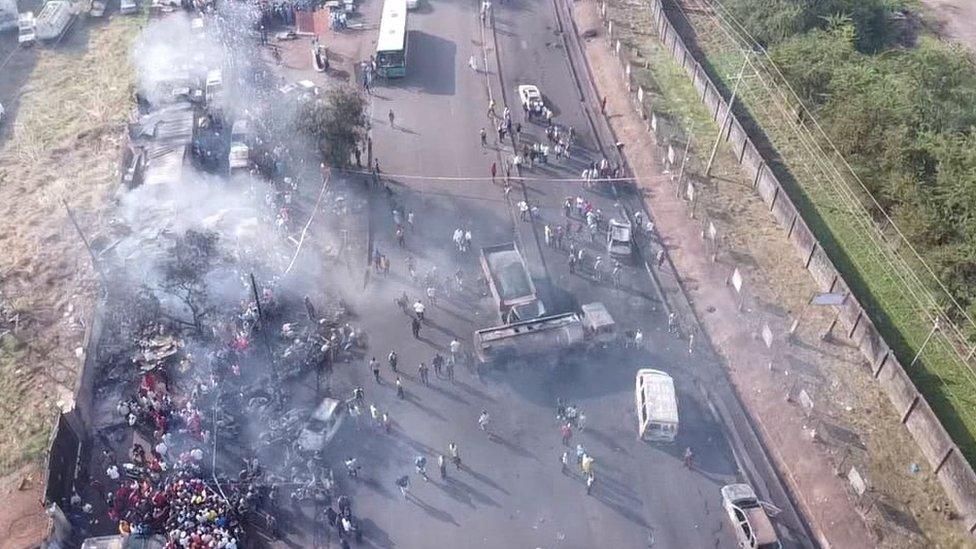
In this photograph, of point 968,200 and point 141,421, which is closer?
point 141,421

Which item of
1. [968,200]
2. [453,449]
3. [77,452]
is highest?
[968,200]

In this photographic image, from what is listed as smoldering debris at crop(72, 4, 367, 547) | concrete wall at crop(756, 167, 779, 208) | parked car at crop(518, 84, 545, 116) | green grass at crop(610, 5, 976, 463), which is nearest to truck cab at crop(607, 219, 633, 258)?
concrete wall at crop(756, 167, 779, 208)

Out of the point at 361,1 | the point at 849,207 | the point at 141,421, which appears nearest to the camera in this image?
the point at 141,421

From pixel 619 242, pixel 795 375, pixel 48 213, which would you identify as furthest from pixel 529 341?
pixel 48 213

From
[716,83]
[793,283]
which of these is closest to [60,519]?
[793,283]

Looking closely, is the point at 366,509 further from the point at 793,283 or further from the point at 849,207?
the point at 849,207
